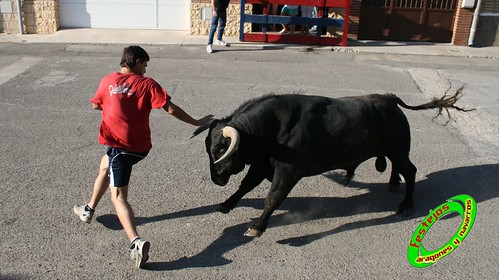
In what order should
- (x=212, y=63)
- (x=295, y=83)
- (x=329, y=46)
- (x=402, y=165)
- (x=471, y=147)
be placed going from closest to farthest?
(x=402, y=165) < (x=471, y=147) < (x=295, y=83) < (x=212, y=63) < (x=329, y=46)

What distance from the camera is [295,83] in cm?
998

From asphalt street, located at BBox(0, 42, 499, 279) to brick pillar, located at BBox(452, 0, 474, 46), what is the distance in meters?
5.06

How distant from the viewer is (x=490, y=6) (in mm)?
14062

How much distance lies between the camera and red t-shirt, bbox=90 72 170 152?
4164 mm

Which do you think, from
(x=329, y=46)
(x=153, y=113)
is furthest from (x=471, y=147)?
(x=329, y=46)

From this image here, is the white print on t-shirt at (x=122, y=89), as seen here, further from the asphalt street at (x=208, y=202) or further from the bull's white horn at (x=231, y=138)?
the asphalt street at (x=208, y=202)

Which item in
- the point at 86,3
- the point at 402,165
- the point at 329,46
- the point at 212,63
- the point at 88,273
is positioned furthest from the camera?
the point at 86,3

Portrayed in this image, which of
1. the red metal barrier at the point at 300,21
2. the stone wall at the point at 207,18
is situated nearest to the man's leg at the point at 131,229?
the red metal barrier at the point at 300,21

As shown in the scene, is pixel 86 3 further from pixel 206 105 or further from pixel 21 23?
pixel 206 105

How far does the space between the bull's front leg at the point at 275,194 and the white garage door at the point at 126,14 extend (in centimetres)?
1104

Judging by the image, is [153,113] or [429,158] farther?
[153,113]

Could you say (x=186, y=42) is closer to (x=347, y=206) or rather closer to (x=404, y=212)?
(x=347, y=206)

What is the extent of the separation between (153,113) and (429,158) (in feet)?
13.2

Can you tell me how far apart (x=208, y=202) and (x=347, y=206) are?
1422mm
